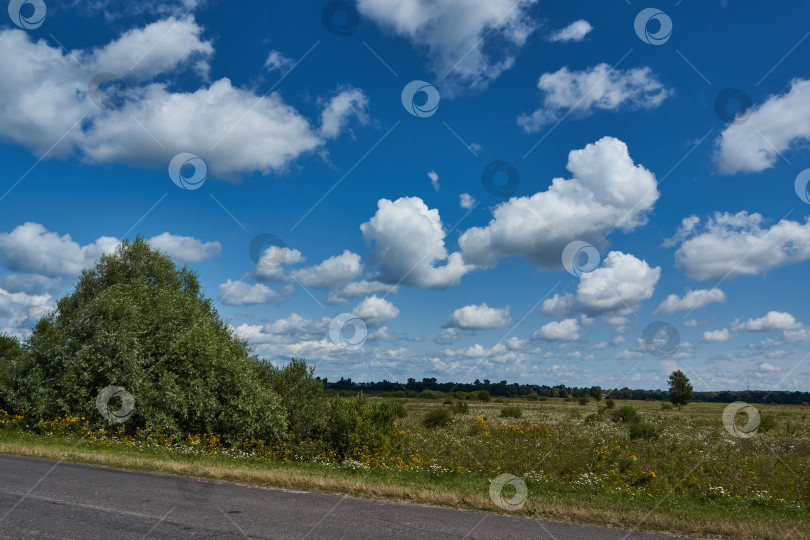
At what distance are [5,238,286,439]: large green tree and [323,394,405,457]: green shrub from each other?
3631mm

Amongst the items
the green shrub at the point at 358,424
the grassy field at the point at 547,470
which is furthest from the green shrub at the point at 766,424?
the green shrub at the point at 358,424

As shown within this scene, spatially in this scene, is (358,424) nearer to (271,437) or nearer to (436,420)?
(271,437)

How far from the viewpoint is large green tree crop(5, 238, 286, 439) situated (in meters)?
21.8

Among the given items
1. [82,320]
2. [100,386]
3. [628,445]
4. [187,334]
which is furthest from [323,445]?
[628,445]

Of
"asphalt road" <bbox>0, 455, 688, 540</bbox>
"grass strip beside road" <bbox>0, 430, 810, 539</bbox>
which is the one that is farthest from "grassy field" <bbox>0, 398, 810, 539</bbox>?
"asphalt road" <bbox>0, 455, 688, 540</bbox>

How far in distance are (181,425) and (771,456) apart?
80.3 ft

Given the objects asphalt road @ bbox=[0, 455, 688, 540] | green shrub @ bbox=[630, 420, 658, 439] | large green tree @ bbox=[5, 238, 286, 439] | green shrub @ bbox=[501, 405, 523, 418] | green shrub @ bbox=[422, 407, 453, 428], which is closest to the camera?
asphalt road @ bbox=[0, 455, 688, 540]

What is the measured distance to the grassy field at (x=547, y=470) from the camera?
9.64 meters

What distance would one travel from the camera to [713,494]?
1238cm

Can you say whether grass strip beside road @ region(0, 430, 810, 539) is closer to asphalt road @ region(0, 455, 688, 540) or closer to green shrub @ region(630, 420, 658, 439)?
asphalt road @ region(0, 455, 688, 540)

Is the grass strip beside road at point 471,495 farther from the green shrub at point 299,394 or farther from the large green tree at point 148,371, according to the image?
the green shrub at point 299,394

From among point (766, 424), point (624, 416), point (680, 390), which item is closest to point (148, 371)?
point (624, 416)

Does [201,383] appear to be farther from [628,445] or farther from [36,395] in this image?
[628,445]

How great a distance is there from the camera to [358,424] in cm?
1950
